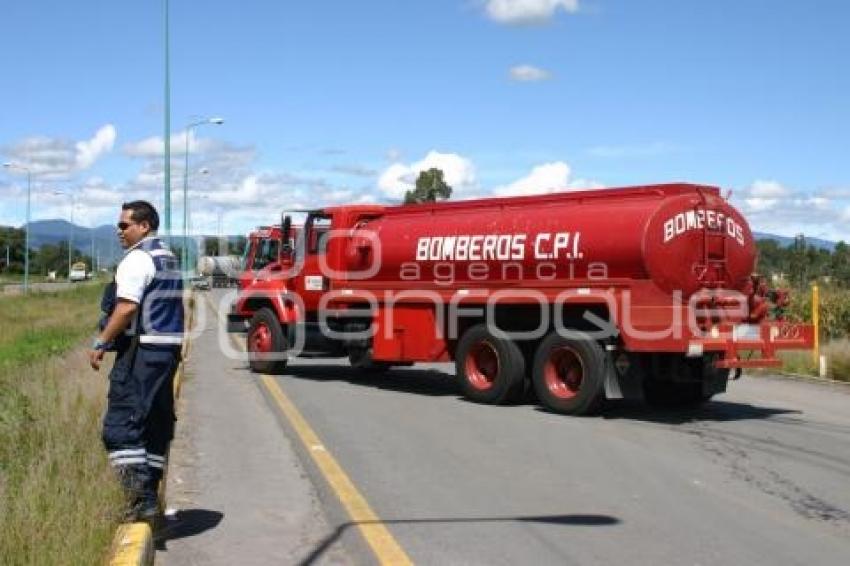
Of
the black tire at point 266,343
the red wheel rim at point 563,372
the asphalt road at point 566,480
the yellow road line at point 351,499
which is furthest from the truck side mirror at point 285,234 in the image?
the red wheel rim at point 563,372

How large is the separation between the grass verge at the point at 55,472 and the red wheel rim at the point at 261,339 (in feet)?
13.1

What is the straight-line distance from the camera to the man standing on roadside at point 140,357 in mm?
6297

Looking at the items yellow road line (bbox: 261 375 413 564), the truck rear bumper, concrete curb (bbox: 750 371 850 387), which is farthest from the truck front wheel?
concrete curb (bbox: 750 371 850 387)

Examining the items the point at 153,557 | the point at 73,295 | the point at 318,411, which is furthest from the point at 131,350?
the point at 73,295

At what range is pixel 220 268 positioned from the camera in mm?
45312

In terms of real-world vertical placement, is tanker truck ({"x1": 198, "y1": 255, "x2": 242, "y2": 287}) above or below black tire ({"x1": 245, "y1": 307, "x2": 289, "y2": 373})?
above

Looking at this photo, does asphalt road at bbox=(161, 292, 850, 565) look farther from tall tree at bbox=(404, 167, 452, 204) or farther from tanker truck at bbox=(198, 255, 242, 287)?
tall tree at bbox=(404, 167, 452, 204)

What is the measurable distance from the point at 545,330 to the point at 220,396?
468 centimetres

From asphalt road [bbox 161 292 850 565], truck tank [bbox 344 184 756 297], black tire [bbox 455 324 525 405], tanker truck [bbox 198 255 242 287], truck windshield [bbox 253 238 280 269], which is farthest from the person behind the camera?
tanker truck [bbox 198 255 242 287]

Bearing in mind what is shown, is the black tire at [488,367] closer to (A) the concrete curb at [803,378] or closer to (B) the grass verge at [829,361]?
(A) the concrete curb at [803,378]

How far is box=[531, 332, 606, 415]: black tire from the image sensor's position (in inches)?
499

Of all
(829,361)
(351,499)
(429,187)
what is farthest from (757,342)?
(429,187)

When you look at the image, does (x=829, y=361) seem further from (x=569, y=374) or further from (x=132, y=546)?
(x=132, y=546)

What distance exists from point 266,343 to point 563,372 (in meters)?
6.50
